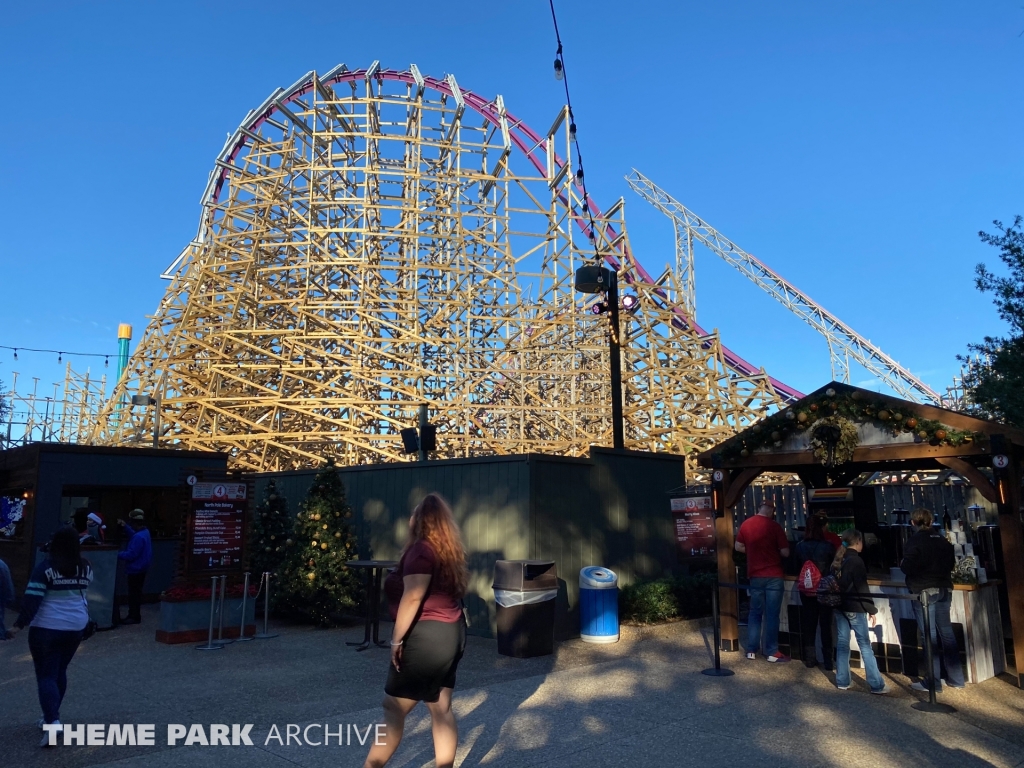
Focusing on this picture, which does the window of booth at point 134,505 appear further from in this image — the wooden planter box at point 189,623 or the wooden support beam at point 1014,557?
the wooden support beam at point 1014,557

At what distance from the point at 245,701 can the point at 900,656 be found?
653 cm

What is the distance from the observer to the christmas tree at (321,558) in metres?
11.3

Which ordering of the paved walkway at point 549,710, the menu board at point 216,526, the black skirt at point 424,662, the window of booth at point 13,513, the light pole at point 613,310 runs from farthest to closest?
the window of booth at point 13,513 < the light pole at point 613,310 < the menu board at point 216,526 < the paved walkway at point 549,710 < the black skirt at point 424,662

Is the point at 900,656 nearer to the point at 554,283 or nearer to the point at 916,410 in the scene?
the point at 916,410

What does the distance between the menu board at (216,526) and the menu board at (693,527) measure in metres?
6.50

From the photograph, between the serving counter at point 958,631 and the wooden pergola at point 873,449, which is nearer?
the wooden pergola at point 873,449

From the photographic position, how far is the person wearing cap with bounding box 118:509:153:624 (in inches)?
462

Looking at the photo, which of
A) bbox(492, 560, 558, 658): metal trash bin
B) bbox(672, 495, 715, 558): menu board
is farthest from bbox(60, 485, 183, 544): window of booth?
bbox(672, 495, 715, 558): menu board

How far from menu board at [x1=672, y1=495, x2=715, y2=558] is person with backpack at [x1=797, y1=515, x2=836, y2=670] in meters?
3.16

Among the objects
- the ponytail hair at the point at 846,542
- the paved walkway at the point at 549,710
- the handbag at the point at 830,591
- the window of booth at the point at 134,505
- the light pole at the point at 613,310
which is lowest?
the paved walkway at the point at 549,710

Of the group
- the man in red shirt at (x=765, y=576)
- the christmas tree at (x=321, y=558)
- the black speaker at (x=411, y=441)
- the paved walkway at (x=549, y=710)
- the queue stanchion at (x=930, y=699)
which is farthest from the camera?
the black speaker at (x=411, y=441)

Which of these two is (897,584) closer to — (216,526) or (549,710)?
(549,710)

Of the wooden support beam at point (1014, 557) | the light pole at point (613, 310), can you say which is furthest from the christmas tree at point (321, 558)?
the wooden support beam at point (1014, 557)

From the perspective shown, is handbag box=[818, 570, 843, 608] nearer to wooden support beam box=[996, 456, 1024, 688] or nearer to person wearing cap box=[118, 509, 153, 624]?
wooden support beam box=[996, 456, 1024, 688]
